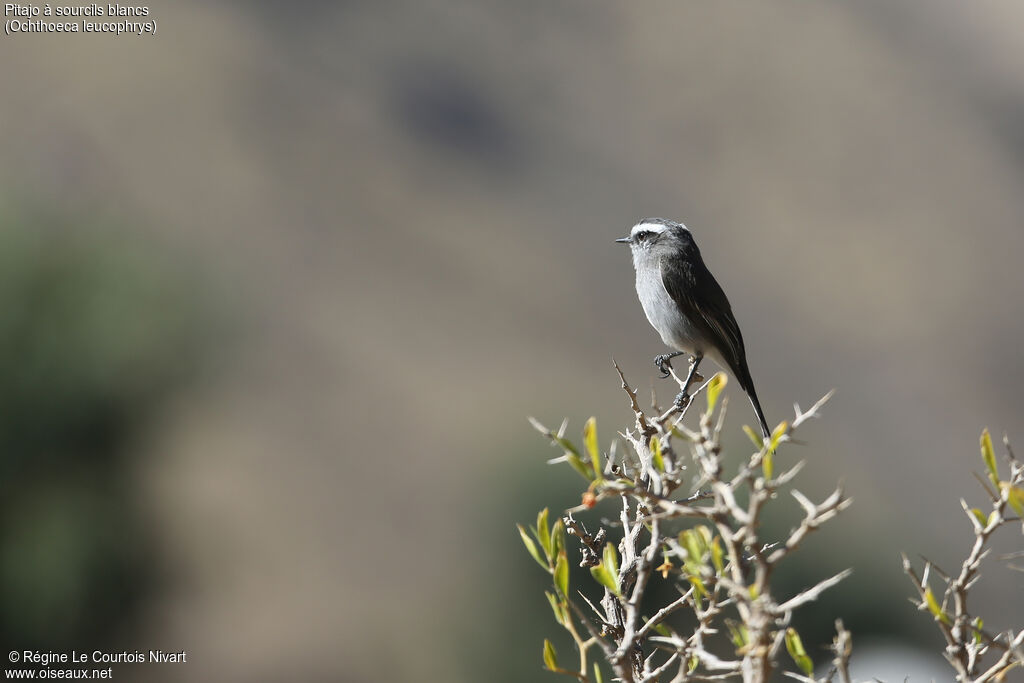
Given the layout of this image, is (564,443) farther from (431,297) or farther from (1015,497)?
(431,297)

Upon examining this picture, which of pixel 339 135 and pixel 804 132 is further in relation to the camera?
pixel 804 132

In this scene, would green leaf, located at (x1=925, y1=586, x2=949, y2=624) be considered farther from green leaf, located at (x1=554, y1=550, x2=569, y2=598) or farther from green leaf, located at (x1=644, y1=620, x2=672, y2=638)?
green leaf, located at (x1=554, y1=550, x2=569, y2=598)

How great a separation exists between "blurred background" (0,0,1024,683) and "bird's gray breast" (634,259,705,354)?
25.1 ft

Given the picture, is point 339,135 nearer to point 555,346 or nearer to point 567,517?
point 555,346

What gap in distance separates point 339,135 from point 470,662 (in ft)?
114

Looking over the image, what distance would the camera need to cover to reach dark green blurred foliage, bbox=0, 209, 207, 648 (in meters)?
12.4

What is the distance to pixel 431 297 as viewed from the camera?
4025cm

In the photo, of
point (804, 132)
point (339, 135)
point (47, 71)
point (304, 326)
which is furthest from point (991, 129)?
point (47, 71)

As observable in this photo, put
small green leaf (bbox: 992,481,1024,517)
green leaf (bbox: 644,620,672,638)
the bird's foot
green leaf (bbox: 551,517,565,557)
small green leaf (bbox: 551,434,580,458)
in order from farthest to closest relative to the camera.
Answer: the bird's foot
green leaf (bbox: 644,620,672,638)
green leaf (bbox: 551,517,565,557)
small green leaf (bbox: 992,481,1024,517)
small green leaf (bbox: 551,434,580,458)

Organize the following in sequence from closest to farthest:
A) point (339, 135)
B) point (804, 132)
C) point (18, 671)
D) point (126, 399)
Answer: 1. point (18, 671)
2. point (126, 399)
3. point (339, 135)
4. point (804, 132)

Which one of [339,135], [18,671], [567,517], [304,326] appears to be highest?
[339,135]

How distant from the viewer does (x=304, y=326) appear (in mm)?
36344

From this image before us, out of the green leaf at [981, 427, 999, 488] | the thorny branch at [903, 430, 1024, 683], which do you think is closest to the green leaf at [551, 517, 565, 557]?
the thorny branch at [903, 430, 1024, 683]

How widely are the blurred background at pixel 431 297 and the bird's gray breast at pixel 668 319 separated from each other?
764 cm
